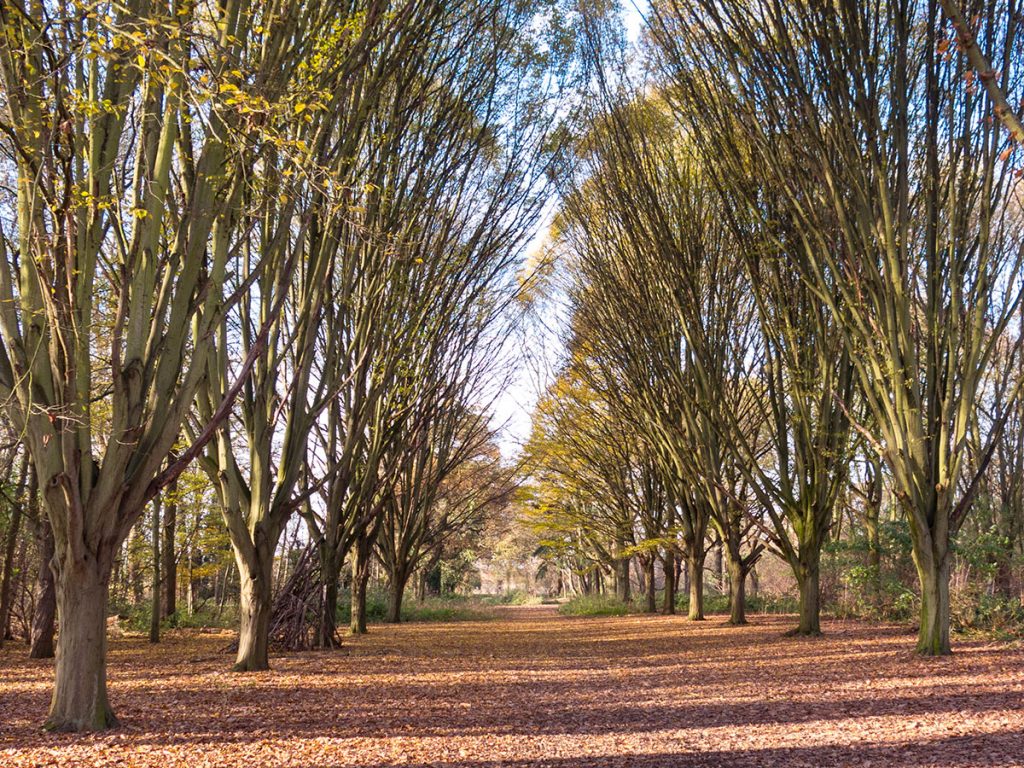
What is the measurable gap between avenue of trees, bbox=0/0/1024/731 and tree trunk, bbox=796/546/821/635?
0.17 ft

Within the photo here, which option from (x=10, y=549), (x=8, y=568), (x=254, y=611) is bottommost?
(x=254, y=611)

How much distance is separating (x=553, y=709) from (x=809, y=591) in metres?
7.43

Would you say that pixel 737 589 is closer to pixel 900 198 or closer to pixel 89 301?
pixel 900 198

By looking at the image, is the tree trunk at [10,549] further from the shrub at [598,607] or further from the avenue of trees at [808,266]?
the shrub at [598,607]

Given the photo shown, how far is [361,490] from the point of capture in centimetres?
1275

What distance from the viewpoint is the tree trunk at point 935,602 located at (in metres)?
8.99

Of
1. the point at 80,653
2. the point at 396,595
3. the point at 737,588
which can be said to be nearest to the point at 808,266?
the point at 737,588

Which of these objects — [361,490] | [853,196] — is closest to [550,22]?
[853,196]

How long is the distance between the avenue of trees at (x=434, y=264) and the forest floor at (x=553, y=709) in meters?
0.78

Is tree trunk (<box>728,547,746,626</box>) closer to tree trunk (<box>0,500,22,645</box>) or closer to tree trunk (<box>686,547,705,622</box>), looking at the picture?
tree trunk (<box>686,547,705,622</box>)

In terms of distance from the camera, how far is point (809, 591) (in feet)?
41.8

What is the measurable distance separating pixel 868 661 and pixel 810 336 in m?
5.22

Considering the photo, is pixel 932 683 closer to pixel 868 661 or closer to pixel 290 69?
pixel 868 661

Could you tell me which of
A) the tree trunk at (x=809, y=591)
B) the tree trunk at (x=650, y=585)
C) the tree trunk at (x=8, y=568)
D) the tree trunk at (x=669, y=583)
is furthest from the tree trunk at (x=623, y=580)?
the tree trunk at (x=8, y=568)
